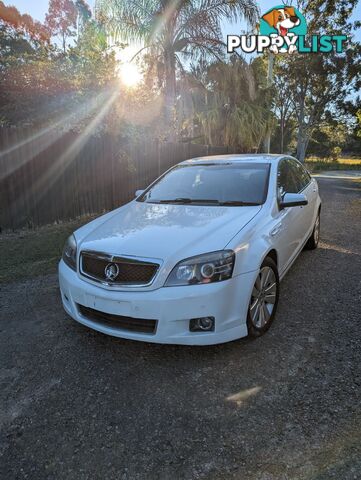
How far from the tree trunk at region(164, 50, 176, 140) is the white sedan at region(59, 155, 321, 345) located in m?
10.2

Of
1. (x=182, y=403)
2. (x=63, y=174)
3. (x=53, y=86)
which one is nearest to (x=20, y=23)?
(x=53, y=86)

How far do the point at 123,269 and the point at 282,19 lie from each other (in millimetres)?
20167

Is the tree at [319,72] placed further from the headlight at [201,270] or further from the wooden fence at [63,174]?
→ the headlight at [201,270]

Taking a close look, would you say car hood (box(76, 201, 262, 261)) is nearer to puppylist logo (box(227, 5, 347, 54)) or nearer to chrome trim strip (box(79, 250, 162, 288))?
chrome trim strip (box(79, 250, 162, 288))

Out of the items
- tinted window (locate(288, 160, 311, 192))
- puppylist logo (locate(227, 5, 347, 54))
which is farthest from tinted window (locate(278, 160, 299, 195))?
puppylist logo (locate(227, 5, 347, 54))

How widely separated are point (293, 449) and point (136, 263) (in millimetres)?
1501

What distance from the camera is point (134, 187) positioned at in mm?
9703

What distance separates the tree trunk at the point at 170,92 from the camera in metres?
13.0

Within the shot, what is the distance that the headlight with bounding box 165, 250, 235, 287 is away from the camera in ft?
8.13

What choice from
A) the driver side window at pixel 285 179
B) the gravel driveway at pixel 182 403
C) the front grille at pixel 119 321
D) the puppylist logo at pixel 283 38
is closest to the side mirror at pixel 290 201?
the driver side window at pixel 285 179

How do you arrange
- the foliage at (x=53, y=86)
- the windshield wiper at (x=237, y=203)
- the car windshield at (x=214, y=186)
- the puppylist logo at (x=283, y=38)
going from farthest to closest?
1. the puppylist logo at (x=283, y=38)
2. the foliage at (x=53, y=86)
3. the car windshield at (x=214, y=186)
4. the windshield wiper at (x=237, y=203)

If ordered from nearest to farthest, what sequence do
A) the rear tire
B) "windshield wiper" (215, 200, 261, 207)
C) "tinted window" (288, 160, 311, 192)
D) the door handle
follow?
the door handle
"windshield wiper" (215, 200, 261, 207)
"tinted window" (288, 160, 311, 192)
the rear tire

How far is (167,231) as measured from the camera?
9.44 feet

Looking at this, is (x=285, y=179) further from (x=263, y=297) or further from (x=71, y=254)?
(x=71, y=254)
